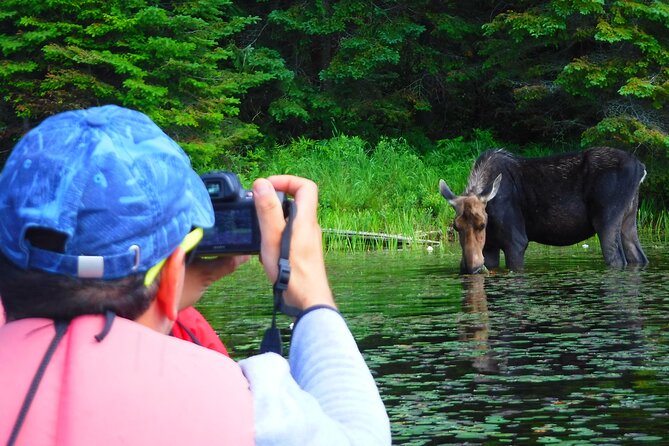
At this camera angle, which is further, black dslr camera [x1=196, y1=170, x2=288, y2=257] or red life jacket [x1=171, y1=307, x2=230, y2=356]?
red life jacket [x1=171, y1=307, x2=230, y2=356]

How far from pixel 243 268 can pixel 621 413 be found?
12140 millimetres

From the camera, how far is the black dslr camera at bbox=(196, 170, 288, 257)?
2.41 metres

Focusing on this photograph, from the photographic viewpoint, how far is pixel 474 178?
16625 mm

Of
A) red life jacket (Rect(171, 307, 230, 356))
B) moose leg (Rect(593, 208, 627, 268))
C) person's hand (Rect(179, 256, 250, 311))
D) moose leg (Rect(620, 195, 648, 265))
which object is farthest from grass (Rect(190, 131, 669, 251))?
person's hand (Rect(179, 256, 250, 311))

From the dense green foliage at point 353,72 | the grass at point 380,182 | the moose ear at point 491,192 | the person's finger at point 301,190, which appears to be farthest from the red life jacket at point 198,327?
the dense green foliage at point 353,72

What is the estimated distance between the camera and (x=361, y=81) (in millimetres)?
30109

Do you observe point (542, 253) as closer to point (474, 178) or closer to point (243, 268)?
point (474, 178)

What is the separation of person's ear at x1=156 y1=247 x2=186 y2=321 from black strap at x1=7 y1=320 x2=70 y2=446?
0.54 feet

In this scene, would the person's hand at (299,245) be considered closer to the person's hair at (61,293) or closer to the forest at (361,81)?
the person's hair at (61,293)

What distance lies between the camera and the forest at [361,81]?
78.9 feet

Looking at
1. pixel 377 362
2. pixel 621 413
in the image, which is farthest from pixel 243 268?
pixel 621 413

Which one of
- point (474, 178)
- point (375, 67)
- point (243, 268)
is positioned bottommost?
point (243, 268)

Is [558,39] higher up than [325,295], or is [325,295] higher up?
[558,39]

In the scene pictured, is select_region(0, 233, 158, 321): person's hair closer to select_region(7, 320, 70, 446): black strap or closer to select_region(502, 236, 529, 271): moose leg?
select_region(7, 320, 70, 446): black strap
